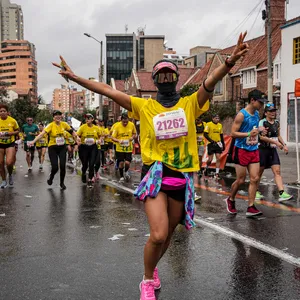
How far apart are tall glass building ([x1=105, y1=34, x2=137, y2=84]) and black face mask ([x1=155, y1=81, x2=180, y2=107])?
385 ft

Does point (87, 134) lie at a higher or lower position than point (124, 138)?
higher

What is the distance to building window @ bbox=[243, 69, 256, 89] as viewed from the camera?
38.2 metres

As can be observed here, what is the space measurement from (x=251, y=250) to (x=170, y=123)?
2.19 m

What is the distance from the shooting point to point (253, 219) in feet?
24.2

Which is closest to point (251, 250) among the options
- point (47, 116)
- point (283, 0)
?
point (283, 0)

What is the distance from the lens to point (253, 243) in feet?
19.1

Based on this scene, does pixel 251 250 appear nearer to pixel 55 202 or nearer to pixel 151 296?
pixel 151 296

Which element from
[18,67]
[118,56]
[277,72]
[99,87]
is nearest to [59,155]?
[99,87]

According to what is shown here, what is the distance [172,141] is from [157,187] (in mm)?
418

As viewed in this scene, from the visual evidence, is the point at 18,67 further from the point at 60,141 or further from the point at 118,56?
the point at 60,141

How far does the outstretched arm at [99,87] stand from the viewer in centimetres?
434

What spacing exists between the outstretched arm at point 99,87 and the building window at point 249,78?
1373 inches

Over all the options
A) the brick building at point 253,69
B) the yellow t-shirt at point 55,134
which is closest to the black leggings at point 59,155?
the yellow t-shirt at point 55,134

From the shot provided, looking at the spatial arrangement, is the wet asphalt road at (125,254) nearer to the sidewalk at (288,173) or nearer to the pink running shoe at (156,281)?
the pink running shoe at (156,281)
